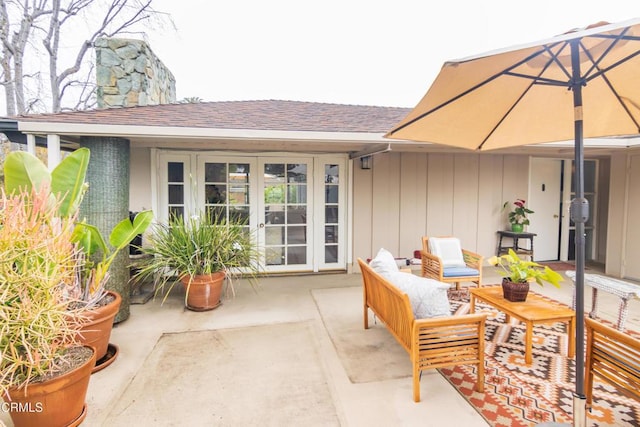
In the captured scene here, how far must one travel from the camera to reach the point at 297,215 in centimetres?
618

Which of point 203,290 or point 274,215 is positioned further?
point 274,215

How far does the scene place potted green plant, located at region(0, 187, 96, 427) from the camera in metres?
1.88

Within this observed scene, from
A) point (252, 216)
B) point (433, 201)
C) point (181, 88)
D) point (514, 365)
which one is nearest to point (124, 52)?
point (252, 216)

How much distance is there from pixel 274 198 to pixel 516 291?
13.3 feet

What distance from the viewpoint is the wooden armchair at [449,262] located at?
4.66 m

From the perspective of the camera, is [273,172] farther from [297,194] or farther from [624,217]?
[624,217]

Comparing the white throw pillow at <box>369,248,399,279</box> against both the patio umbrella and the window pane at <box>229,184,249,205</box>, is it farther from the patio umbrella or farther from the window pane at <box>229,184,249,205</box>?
the window pane at <box>229,184,249,205</box>

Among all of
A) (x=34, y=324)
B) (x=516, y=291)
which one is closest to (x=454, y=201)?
(x=516, y=291)

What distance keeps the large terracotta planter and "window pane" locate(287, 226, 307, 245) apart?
11.0 feet

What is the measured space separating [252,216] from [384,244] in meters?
2.58

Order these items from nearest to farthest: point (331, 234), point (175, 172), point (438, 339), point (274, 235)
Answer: point (438, 339) → point (175, 172) → point (274, 235) → point (331, 234)

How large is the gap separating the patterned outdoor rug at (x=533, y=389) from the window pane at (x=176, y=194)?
4.81 metres

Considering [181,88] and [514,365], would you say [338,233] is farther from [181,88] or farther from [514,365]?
[181,88]

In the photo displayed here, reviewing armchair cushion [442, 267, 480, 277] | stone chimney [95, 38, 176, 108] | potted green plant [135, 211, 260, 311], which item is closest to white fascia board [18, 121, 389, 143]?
potted green plant [135, 211, 260, 311]
